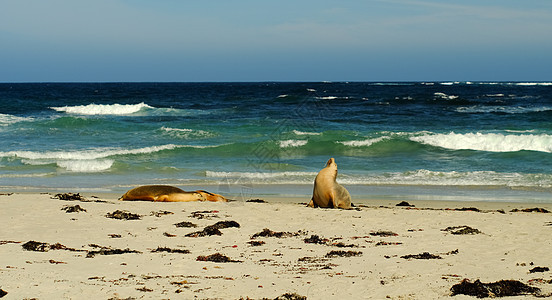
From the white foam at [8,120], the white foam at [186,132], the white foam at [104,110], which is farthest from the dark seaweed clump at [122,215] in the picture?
the white foam at [104,110]

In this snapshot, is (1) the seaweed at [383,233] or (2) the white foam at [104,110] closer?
(1) the seaweed at [383,233]

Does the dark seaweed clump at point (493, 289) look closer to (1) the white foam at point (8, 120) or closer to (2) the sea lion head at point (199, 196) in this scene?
(2) the sea lion head at point (199, 196)

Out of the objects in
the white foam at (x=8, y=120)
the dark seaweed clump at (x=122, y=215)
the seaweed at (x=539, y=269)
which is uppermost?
the seaweed at (x=539, y=269)

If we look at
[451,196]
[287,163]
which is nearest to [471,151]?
[287,163]

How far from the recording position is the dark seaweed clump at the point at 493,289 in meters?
5.48

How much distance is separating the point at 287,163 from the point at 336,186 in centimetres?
810

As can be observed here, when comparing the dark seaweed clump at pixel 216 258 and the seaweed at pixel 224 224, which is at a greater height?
the dark seaweed clump at pixel 216 258

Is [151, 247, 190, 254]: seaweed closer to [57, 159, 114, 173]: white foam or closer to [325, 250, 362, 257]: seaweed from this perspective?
[325, 250, 362, 257]: seaweed

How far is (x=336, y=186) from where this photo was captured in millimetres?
11945

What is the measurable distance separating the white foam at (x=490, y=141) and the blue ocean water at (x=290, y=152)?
47 millimetres

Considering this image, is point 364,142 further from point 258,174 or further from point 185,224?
point 185,224

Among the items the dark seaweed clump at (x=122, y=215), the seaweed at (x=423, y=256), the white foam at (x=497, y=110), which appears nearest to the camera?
the seaweed at (x=423, y=256)

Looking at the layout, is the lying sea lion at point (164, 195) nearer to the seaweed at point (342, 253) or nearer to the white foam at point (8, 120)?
the seaweed at point (342, 253)

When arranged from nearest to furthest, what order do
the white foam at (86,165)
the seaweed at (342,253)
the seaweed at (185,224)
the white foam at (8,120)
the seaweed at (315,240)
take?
the seaweed at (342,253) < the seaweed at (315,240) < the seaweed at (185,224) < the white foam at (86,165) < the white foam at (8,120)
